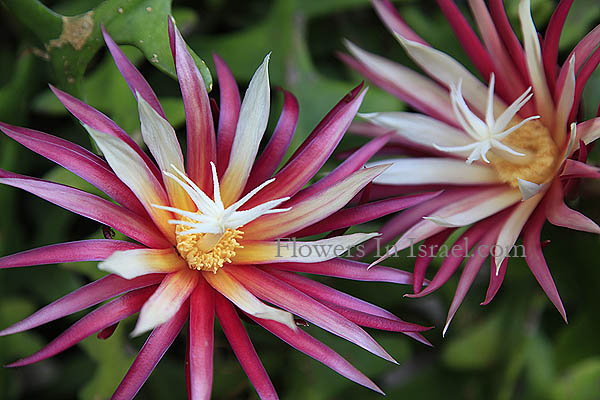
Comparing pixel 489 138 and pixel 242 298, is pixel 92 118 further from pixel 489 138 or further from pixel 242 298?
pixel 489 138

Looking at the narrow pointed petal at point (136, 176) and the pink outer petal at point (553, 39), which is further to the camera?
the pink outer petal at point (553, 39)

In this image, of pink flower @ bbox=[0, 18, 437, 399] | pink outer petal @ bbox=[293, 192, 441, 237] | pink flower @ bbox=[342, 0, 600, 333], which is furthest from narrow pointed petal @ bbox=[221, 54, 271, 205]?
pink flower @ bbox=[342, 0, 600, 333]

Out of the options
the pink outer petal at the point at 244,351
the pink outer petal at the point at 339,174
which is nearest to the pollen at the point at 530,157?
the pink outer petal at the point at 339,174

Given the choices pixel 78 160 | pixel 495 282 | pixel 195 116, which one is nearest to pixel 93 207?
pixel 78 160

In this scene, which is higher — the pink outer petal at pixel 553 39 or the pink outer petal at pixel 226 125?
the pink outer petal at pixel 226 125

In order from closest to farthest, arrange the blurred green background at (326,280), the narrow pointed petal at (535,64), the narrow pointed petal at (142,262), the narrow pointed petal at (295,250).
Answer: the narrow pointed petal at (142,262), the narrow pointed petal at (295,250), the narrow pointed petal at (535,64), the blurred green background at (326,280)

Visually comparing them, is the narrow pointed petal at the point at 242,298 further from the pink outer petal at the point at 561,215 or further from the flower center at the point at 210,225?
the pink outer petal at the point at 561,215

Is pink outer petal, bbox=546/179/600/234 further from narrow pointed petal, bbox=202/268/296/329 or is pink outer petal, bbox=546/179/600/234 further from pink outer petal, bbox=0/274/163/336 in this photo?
pink outer petal, bbox=0/274/163/336
